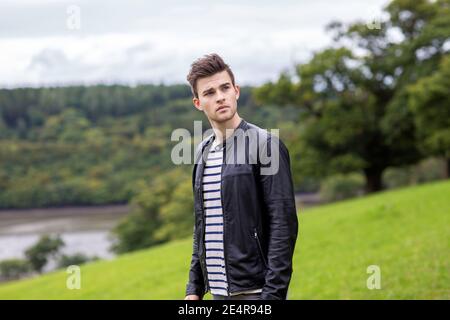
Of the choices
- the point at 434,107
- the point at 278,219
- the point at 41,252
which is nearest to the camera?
the point at 278,219

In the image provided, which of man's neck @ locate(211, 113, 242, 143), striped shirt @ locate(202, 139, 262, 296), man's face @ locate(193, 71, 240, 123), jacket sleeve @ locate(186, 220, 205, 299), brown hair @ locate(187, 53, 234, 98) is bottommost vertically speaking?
jacket sleeve @ locate(186, 220, 205, 299)

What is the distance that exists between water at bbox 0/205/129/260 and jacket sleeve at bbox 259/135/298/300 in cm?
5132

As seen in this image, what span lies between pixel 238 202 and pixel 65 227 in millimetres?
76338

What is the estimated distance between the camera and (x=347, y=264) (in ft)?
37.6

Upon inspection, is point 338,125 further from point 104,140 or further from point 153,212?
point 104,140

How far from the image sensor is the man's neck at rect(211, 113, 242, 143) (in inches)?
128

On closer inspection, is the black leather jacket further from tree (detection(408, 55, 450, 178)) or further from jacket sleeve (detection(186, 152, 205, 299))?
tree (detection(408, 55, 450, 178))

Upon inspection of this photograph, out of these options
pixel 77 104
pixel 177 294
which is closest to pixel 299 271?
pixel 177 294

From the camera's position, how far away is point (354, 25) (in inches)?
1256

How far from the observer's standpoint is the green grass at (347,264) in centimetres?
880

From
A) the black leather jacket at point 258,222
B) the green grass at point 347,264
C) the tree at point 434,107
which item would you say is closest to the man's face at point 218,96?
the black leather jacket at point 258,222

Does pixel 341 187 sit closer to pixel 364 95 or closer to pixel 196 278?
pixel 364 95

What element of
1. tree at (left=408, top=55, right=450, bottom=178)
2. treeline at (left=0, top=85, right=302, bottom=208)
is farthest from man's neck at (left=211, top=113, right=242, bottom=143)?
treeline at (left=0, top=85, right=302, bottom=208)

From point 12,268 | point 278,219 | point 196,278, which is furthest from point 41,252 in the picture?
point 278,219
